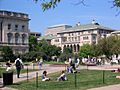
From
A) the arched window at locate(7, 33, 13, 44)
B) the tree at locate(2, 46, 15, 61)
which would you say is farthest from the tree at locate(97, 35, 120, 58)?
the arched window at locate(7, 33, 13, 44)

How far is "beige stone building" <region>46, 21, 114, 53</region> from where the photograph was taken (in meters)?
162

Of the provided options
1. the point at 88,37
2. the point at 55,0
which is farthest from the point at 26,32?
the point at 55,0

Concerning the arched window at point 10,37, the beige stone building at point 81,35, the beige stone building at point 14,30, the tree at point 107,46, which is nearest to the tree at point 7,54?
the beige stone building at point 14,30

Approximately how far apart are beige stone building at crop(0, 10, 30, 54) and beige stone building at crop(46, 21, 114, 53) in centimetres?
5733

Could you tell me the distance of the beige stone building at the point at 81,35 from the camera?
162m

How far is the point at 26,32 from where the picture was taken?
10562 cm

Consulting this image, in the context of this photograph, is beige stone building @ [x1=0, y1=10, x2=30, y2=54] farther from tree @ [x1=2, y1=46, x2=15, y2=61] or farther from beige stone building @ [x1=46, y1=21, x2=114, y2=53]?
beige stone building @ [x1=46, y1=21, x2=114, y2=53]

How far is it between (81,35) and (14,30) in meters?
68.4

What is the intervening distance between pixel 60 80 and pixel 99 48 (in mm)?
59584

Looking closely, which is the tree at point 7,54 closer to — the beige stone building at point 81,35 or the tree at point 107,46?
the tree at point 107,46

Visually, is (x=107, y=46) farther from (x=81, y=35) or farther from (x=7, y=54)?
(x=81, y=35)

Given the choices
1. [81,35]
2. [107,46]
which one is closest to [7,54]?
[107,46]

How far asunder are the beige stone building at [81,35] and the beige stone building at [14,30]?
57.3 metres

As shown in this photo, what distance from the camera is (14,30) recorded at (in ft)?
337
